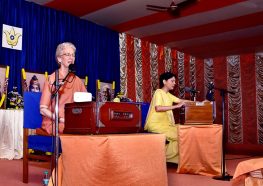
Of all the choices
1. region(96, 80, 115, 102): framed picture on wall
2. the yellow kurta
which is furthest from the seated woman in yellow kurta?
region(96, 80, 115, 102): framed picture on wall

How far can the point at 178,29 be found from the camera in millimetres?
7984

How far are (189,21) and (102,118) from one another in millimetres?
5719

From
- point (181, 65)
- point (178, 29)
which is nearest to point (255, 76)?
point (181, 65)

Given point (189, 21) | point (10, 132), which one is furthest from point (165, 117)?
point (189, 21)

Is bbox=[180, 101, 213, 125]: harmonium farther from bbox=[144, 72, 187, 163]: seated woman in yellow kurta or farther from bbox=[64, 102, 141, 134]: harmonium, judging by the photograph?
bbox=[64, 102, 141, 134]: harmonium

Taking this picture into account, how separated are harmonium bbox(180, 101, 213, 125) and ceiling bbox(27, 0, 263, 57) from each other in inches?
87.6

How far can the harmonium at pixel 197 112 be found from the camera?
4098 mm

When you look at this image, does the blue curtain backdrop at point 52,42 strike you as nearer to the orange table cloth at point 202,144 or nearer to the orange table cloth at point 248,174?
the orange table cloth at point 202,144

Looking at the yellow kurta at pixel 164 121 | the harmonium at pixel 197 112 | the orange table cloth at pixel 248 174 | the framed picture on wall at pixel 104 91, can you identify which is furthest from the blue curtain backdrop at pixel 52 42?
the orange table cloth at pixel 248 174

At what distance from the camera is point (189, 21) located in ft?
24.2

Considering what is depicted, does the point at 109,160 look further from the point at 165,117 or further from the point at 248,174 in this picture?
the point at 165,117

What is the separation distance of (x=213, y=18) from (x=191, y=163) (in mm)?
4013

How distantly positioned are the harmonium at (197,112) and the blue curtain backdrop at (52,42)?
11.3 ft

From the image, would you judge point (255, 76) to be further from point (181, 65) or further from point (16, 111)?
point (16, 111)
